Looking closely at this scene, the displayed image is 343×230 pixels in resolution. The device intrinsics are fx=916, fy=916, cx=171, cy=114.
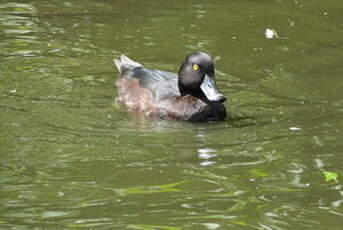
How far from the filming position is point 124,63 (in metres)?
11.5

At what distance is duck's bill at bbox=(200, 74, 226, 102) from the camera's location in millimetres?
10066

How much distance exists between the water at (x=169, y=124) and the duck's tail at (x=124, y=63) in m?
0.21

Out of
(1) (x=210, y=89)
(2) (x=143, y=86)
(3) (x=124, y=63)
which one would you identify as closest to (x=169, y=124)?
(1) (x=210, y=89)

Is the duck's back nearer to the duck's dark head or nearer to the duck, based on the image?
the duck

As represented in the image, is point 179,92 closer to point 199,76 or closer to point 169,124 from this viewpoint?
point 199,76

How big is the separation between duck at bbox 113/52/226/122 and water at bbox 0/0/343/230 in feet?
0.61

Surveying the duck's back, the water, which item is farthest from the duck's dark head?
the water

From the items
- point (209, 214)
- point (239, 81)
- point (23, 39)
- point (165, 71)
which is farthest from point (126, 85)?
point (209, 214)

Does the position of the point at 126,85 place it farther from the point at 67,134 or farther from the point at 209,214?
the point at 209,214

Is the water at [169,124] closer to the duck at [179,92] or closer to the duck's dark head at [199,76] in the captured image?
the duck at [179,92]

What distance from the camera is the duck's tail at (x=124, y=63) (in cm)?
1143

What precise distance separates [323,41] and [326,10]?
6.09 feet

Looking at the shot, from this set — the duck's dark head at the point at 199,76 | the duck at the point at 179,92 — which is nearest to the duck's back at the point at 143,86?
the duck at the point at 179,92

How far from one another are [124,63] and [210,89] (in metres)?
1.65
